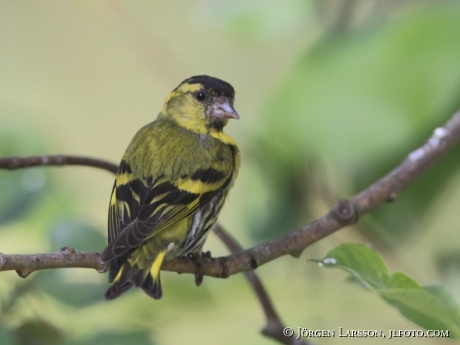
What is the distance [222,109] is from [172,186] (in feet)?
1.57

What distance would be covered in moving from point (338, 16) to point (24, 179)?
98cm

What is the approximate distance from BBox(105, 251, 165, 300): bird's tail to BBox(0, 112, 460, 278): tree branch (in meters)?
0.07

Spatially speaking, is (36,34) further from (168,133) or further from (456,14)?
(456,14)

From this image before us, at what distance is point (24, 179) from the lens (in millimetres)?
1869

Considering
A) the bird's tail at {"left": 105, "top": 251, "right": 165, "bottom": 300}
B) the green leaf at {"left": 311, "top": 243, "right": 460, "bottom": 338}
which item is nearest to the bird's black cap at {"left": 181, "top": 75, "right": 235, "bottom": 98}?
the bird's tail at {"left": 105, "top": 251, "right": 165, "bottom": 300}

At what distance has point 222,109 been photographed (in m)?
2.25

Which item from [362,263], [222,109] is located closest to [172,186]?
[222,109]

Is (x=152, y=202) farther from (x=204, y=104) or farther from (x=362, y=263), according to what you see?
(x=362, y=263)

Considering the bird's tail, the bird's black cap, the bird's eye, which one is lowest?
the bird's tail

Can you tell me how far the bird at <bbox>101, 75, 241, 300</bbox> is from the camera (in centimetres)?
160

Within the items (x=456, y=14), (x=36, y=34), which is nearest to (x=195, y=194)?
(x=456, y=14)

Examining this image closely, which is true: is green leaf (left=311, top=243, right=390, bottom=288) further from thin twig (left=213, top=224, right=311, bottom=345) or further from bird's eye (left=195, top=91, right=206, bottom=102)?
bird's eye (left=195, top=91, right=206, bottom=102)

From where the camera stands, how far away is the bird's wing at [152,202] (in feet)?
5.53

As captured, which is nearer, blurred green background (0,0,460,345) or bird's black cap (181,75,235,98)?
blurred green background (0,0,460,345)
